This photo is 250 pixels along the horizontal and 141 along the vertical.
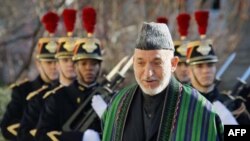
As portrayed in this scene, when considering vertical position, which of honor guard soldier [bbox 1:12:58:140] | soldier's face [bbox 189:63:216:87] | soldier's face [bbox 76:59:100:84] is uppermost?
soldier's face [bbox 76:59:100:84]

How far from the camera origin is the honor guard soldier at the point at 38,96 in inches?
336

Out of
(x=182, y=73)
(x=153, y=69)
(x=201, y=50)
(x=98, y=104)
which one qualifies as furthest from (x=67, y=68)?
(x=153, y=69)

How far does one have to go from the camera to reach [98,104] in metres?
7.85

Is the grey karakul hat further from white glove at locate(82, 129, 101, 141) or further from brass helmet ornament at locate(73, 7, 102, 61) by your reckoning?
brass helmet ornament at locate(73, 7, 102, 61)

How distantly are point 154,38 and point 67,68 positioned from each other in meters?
3.44

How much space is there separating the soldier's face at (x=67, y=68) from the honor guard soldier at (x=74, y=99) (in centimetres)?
24

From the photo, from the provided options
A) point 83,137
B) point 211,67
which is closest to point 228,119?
point 211,67

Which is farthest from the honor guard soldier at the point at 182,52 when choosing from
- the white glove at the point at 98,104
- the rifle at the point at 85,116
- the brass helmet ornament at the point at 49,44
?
the brass helmet ornament at the point at 49,44

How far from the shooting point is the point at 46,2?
1430 cm

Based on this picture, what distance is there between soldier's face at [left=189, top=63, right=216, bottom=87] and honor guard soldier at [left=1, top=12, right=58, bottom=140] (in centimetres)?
179

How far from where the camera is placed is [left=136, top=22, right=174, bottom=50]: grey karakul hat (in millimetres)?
5207

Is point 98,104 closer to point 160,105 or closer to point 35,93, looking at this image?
point 35,93

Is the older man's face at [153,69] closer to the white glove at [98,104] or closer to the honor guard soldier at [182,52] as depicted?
the white glove at [98,104]

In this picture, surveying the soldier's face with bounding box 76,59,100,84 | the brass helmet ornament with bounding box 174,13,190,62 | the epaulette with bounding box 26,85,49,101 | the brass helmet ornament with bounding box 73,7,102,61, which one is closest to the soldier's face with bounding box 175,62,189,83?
the brass helmet ornament with bounding box 174,13,190,62
